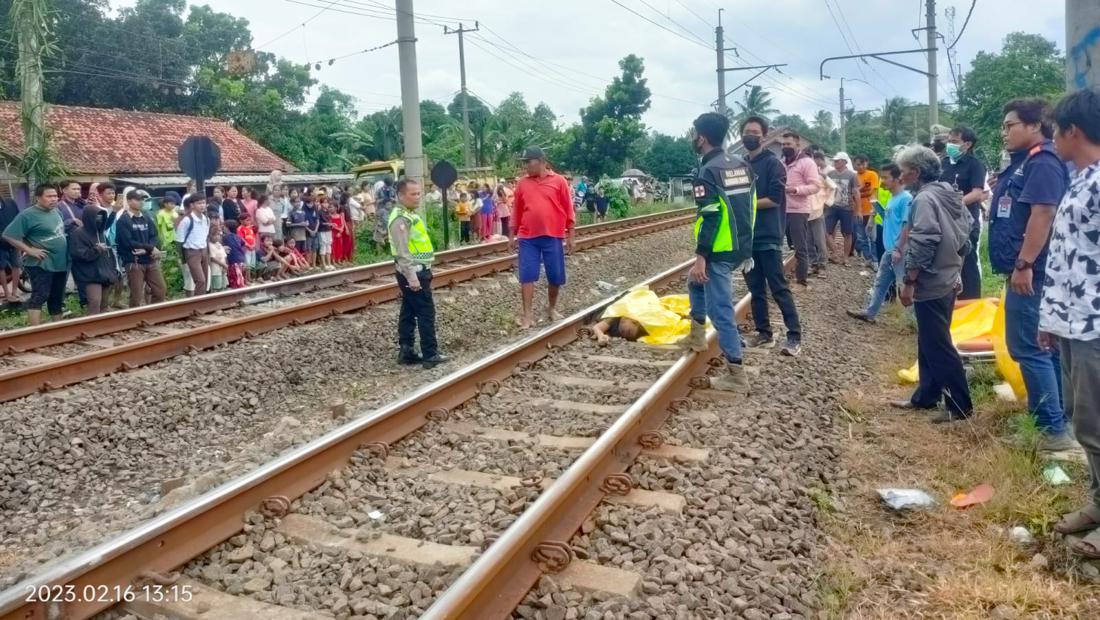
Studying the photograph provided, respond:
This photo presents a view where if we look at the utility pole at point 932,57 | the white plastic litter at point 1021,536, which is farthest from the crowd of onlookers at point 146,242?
the utility pole at point 932,57

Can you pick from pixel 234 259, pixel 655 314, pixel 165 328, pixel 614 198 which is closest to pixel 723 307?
pixel 655 314

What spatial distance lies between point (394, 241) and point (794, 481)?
441 centimetres

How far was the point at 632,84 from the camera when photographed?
42656 mm

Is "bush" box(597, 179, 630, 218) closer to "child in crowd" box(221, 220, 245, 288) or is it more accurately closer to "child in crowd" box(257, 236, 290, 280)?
"child in crowd" box(257, 236, 290, 280)

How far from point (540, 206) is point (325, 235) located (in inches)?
324

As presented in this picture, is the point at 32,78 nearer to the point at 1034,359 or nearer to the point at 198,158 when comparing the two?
the point at 198,158

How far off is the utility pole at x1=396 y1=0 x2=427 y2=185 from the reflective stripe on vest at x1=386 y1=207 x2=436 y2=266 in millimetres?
6546

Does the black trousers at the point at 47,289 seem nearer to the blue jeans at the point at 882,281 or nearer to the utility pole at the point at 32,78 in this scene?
the utility pole at the point at 32,78

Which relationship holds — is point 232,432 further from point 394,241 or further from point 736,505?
point 736,505

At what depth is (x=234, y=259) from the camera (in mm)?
13031

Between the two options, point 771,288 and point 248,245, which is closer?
point 771,288

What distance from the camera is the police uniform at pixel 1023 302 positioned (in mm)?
4781

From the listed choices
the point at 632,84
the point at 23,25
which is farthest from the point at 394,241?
the point at 632,84

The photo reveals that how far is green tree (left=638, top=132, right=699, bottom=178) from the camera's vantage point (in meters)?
62.4
